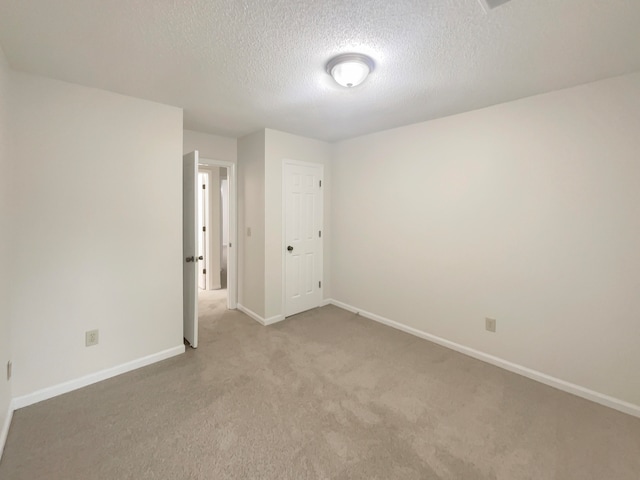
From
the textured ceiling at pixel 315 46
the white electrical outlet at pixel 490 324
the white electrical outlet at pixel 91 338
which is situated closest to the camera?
the textured ceiling at pixel 315 46

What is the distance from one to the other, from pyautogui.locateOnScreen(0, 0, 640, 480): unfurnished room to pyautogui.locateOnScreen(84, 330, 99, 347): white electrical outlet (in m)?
0.05

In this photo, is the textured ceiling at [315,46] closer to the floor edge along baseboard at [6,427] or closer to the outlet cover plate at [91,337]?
the outlet cover plate at [91,337]

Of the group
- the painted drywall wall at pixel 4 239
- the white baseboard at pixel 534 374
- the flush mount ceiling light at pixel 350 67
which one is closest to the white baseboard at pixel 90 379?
the painted drywall wall at pixel 4 239

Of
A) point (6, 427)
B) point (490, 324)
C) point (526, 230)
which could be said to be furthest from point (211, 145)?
point (490, 324)

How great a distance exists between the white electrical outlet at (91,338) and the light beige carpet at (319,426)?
1.11 ft

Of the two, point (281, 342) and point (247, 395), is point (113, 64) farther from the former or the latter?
point (281, 342)

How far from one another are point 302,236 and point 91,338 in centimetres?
246

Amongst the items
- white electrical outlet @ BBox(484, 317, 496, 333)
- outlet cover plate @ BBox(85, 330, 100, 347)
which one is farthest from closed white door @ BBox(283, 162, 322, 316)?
white electrical outlet @ BBox(484, 317, 496, 333)

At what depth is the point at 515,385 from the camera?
2432mm

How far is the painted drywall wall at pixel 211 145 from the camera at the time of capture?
354cm

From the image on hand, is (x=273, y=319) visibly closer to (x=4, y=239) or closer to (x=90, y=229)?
(x=90, y=229)

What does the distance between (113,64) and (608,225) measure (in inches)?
145

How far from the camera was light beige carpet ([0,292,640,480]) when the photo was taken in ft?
5.33

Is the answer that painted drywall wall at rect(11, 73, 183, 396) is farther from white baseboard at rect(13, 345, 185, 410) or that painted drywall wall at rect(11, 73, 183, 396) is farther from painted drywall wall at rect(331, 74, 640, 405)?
painted drywall wall at rect(331, 74, 640, 405)
